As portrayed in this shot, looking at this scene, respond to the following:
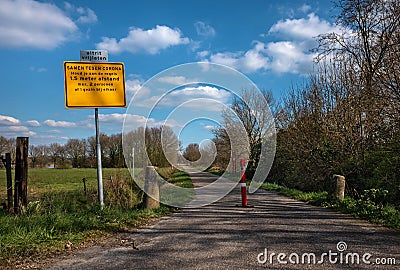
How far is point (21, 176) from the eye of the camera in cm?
778

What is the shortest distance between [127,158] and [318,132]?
821cm

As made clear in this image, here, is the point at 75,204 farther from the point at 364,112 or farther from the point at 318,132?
the point at 318,132

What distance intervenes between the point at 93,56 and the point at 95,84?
691 millimetres

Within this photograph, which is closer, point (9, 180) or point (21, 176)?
point (21, 176)

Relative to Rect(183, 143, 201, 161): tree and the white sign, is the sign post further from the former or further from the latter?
Rect(183, 143, 201, 161): tree

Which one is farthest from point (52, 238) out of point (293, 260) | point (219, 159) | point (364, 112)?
point (219, 159)

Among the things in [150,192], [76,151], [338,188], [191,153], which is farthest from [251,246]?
[76,151]

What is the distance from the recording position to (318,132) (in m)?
14.3

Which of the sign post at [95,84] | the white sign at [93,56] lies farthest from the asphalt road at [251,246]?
the white sign at [93,56]

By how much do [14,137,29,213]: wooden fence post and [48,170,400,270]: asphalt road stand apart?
139 inches

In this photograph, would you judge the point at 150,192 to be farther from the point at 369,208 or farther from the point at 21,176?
the point at 369,208

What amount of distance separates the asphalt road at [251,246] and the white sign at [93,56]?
4.24 m

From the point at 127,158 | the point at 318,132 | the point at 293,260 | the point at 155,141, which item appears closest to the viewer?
the point at 293,260

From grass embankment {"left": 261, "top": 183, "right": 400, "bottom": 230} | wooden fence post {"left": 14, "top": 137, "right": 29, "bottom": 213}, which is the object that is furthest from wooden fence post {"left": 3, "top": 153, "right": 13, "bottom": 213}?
grass embankment {"left": 261, "top": 183, "right": 400, "bottom": 230}
